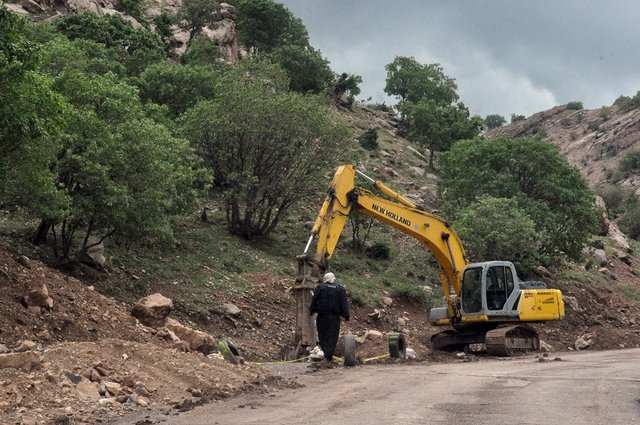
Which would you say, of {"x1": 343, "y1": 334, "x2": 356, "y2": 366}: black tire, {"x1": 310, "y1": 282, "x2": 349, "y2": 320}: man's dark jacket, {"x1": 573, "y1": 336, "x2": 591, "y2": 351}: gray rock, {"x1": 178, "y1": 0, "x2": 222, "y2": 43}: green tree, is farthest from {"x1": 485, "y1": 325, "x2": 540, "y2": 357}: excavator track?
{"x1": 178, "y1": 0, "x2": 222, "y2": 43}: green tree

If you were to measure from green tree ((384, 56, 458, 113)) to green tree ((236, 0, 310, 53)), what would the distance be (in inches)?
523

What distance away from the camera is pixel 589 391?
10.3 m

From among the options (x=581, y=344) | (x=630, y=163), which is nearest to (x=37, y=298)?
(x=581, y=344)

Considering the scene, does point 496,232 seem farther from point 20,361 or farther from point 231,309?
point 20,361

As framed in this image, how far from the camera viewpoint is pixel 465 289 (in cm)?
2092

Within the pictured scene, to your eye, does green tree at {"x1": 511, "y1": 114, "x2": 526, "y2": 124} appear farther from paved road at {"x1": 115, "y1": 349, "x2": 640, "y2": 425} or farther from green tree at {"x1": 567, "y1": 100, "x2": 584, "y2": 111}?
paved road at {"x1": 115, "y1": 349, "x2": 640, "y2": 425}

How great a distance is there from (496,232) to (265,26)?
42550mm

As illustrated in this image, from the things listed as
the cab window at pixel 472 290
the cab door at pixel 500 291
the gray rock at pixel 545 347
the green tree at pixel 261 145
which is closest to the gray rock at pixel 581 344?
the gray rock at pixel 545 347

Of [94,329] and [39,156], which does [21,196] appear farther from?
[94,329]

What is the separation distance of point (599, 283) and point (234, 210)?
21550mm

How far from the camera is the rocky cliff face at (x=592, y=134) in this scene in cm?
9668

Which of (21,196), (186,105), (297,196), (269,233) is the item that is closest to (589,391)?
(21,196)

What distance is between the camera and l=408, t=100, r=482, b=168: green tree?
5610 cm

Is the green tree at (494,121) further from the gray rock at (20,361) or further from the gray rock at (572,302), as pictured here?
the gray rock at (20,361)
